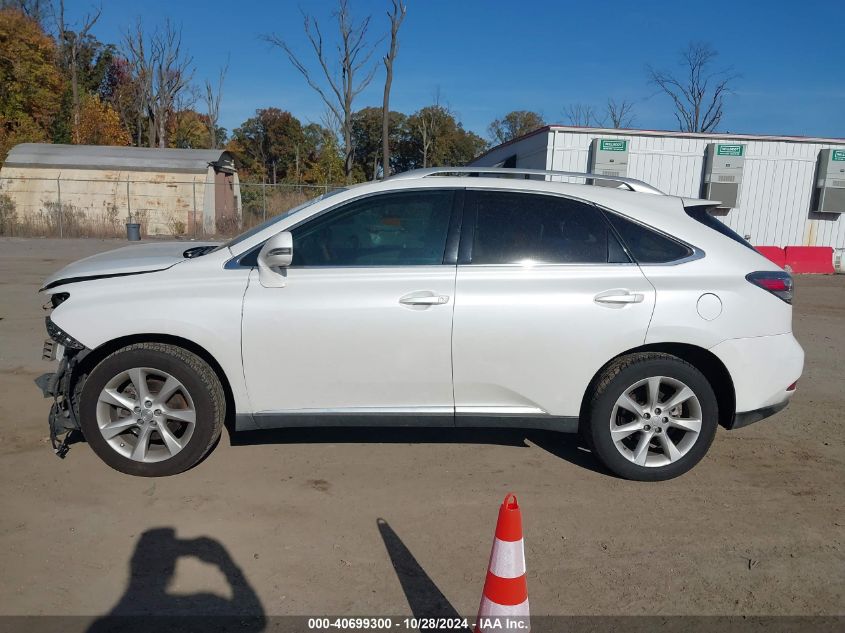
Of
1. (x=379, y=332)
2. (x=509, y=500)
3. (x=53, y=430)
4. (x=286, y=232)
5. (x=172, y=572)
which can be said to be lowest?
(x=172, y=572)

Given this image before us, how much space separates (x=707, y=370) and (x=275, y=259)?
278 centimetres

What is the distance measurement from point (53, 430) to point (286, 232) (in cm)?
192

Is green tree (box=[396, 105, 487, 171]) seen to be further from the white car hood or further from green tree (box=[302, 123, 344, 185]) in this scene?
the white car hood

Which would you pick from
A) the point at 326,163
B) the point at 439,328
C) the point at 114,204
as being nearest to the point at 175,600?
the point at 439,328

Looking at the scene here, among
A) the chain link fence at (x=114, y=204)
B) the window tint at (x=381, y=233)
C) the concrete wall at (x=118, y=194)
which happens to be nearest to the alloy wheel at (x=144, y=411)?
the window tint at (x=381, y=233)

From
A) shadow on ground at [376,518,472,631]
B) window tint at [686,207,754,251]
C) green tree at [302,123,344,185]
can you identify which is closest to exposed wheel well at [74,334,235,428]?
shadow on ground at [376,518,472,631]

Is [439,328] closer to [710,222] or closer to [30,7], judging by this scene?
[710,222]

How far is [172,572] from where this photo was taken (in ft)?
10.2

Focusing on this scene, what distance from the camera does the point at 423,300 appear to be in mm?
3896

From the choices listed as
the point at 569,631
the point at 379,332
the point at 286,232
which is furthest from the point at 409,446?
the point at 569,631

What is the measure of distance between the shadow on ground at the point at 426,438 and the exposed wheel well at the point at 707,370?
73 centimetres

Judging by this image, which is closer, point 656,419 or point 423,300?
point 423,300

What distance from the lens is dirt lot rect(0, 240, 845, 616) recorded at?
118 inches

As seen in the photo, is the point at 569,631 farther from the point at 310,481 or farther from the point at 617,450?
the point at 310,481
